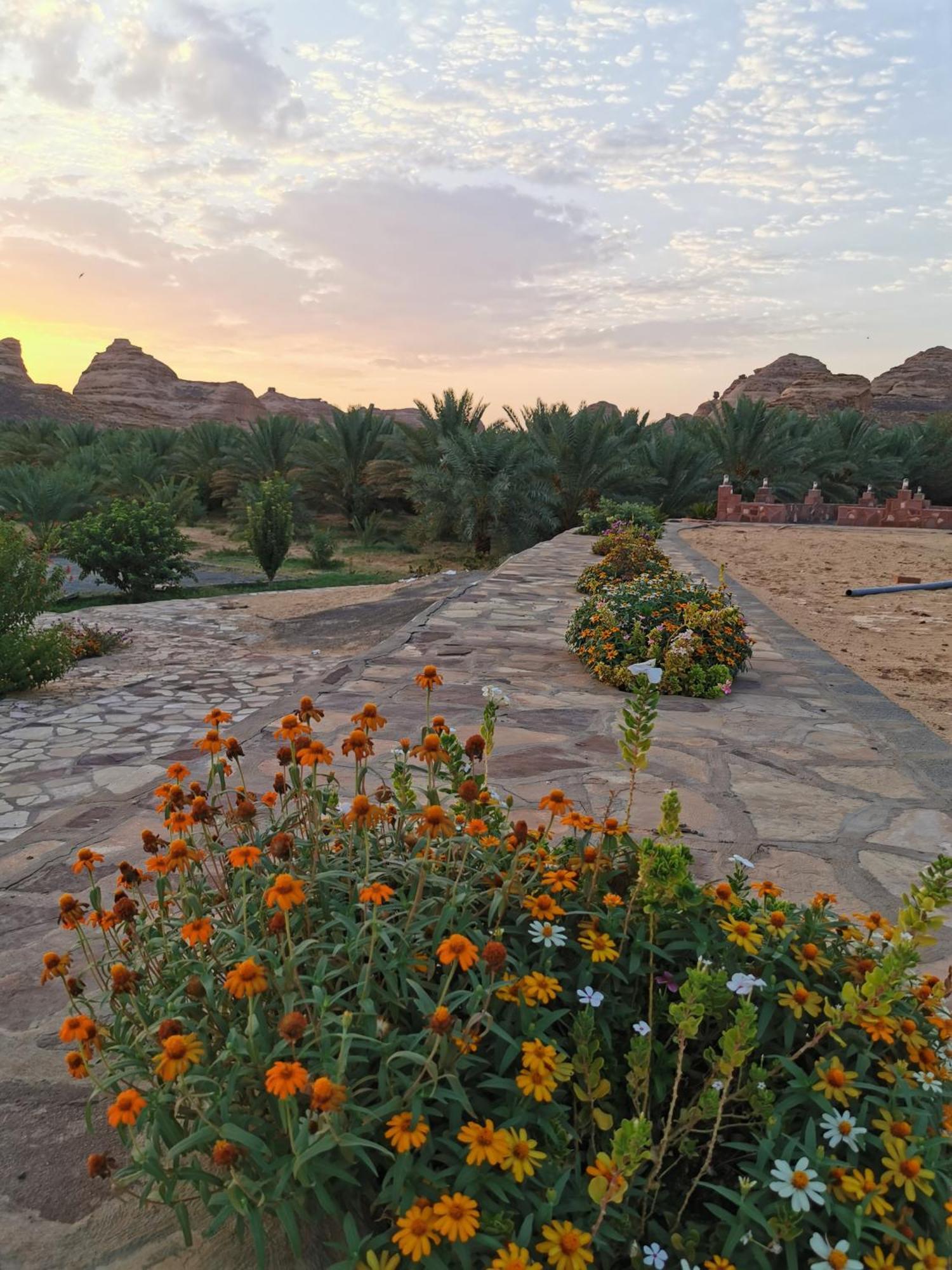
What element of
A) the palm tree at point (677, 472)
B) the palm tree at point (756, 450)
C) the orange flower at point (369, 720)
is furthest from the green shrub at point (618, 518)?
the orange flower at point (369, 720)

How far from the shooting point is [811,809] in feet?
8.89

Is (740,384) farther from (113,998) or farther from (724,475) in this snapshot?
(113,998)

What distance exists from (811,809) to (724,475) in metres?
17.6

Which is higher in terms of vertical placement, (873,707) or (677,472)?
(677,472)

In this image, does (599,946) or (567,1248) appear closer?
(567,1248)

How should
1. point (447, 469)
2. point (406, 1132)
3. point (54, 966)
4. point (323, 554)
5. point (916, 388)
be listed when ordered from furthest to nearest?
point (916, 388) < point (447, 469) < point (323, 554) < point (54, 966) < point (406, 1132)

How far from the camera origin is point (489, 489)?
44.8ft

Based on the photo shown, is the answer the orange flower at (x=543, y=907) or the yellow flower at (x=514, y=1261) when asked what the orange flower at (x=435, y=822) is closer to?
the orange flower at (x=543, y=907)

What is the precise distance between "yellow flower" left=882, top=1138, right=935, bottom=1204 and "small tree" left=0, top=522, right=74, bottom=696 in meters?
4.81

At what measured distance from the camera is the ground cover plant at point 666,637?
415cm

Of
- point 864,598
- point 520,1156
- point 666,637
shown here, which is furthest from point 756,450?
point 520,1156

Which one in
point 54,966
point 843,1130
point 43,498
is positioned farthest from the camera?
point 43,498

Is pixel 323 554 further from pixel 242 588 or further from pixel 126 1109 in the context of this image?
pixel 126 1109

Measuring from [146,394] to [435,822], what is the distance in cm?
6436
